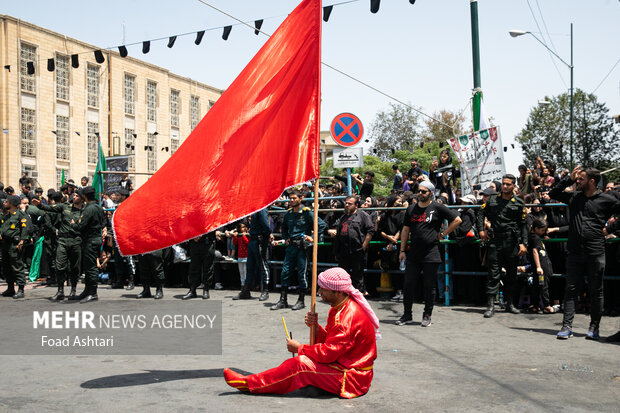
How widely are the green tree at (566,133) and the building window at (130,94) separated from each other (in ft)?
103

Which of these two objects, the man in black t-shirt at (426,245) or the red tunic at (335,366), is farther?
the man in black t-shirt at (426,245)

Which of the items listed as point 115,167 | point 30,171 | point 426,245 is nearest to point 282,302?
point 426,245

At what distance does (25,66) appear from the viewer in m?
41.4

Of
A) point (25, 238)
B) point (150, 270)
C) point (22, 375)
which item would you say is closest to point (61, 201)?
point (25, 238)

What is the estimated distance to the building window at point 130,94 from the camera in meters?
51.1

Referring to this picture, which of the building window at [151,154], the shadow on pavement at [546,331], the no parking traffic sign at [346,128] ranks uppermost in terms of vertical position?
the building window at [151,154]

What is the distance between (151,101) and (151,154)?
470 centimetres

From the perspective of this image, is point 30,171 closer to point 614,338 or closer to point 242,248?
point 242,248

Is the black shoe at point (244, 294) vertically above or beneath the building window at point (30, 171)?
beneath

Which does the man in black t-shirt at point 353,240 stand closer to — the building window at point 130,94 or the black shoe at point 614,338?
the black shoe at point 614,338

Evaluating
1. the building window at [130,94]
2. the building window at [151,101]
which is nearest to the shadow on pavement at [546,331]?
the building window at [130,94]

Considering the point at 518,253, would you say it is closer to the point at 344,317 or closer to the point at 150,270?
the point at 344,317

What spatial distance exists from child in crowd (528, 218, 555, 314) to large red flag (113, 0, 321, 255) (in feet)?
19.1

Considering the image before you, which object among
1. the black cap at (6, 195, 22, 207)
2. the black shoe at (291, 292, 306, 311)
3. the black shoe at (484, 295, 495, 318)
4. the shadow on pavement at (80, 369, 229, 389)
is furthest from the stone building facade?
the shadow on pavement at (80, 369, 229, 389)
